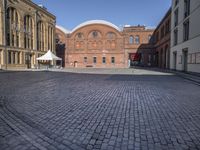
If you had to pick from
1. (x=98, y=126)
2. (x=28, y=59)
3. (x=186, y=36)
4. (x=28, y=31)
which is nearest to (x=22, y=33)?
(x=28, y=31)

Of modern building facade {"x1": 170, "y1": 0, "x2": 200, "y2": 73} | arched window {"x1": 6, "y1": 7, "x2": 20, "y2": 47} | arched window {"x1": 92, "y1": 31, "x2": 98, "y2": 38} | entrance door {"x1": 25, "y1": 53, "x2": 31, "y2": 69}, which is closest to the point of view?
modern building facade {"x1": 170, "y1": 0, "x2": 200, "y2": 73}

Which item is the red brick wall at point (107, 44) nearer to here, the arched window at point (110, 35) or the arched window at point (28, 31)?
the arched window at point (110, 35)

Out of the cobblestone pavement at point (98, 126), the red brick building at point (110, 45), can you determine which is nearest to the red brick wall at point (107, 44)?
the red brick building at point (110, 45)

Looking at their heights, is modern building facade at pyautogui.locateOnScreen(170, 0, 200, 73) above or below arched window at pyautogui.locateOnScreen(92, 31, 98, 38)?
below

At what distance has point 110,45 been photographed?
47562 millimetres

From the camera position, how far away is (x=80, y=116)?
198 inches

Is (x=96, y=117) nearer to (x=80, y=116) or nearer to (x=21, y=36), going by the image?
(x=80, y=116)

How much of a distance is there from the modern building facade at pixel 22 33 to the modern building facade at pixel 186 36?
83.4 ft

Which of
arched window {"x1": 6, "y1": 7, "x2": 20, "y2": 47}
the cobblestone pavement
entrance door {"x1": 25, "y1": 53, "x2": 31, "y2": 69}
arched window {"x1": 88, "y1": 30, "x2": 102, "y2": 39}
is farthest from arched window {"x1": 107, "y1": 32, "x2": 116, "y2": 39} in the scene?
the cobblestone pavement

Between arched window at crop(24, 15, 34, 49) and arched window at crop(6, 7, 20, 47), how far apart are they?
7.28 ft

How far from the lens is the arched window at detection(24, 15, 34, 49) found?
3284 centimetres

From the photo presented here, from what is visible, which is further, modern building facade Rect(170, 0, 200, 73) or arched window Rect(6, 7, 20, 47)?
arched window Rect(6, 7, 20, 47)

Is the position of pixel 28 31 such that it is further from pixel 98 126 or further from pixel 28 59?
pixel 98 126

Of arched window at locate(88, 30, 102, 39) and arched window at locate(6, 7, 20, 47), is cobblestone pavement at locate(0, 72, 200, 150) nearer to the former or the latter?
arched window at locate(6, 7, 20, 47)
